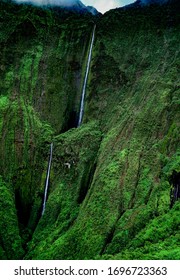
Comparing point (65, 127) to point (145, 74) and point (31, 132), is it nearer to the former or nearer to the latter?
point (31, 132)

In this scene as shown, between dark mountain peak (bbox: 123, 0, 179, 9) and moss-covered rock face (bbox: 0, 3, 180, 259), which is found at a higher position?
dark mountain peak (bbox: 123, 0, 179, 9)

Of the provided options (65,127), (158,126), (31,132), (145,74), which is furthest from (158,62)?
(31,132)

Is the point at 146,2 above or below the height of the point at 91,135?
above

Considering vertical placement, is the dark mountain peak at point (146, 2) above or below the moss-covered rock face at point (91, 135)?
above

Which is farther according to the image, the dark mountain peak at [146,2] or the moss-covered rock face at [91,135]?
the dark mountain peak at [146,2]

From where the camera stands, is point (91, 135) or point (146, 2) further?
point (146, 2)

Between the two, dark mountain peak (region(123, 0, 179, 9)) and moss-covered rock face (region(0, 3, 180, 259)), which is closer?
moss-covered rock face (region(0, 3, 180, 259))
